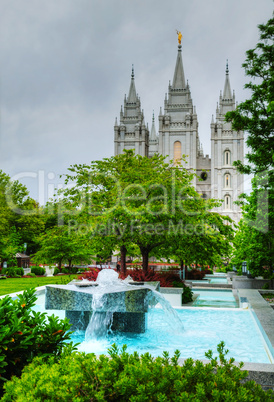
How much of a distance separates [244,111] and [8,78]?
18.0 meters

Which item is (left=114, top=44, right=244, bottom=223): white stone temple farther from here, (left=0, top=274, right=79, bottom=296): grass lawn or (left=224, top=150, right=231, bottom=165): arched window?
(left=0, top=274, right=79, bottom=296): grass lawn

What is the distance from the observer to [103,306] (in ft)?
26.6

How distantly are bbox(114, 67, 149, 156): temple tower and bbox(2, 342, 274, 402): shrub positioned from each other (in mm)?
85572

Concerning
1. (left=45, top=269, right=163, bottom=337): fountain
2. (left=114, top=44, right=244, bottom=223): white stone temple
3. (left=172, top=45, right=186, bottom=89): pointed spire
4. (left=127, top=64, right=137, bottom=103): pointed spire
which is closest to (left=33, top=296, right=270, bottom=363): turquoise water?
(left=45, top=269, right=163, bottom=337): fountain

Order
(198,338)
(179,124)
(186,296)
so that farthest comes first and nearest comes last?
(179,124) → (186,296) → (198,338)

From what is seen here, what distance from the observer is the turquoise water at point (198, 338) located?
24.0 ft

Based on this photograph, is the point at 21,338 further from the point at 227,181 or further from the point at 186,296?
the point at 227,181

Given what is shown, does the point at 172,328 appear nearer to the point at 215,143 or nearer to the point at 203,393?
the point at 203,393

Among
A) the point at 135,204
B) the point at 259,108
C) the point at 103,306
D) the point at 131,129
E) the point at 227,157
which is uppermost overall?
the point at 131,129

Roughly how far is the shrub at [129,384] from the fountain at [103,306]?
15.2 ft

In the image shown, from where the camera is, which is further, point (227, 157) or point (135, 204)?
point (227, 157)

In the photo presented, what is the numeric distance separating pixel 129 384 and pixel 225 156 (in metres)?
84.9

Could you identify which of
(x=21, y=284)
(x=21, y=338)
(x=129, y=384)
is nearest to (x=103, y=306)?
(x=21, y=338)

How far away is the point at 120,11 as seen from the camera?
1689cm
